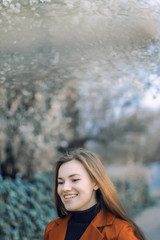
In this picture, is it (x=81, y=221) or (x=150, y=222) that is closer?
(x=81, y=221)

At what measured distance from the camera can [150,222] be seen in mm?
5133

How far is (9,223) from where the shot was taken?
3.32 meters

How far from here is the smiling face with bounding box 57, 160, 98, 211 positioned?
152cm

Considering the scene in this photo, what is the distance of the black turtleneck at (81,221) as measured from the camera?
153 cm

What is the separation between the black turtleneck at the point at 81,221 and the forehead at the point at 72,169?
0.63 ft

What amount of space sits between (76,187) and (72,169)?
0.32ft

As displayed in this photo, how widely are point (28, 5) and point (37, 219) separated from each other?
96.5 inches

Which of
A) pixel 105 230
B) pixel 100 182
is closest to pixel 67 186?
pixel 100 182

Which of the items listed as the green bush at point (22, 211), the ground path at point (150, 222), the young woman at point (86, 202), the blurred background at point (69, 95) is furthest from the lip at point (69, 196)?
the ground path at point (150, 222)

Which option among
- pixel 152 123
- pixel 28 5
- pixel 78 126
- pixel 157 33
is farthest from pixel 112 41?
pixel 152 123

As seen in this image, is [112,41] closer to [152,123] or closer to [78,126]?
[78,126]

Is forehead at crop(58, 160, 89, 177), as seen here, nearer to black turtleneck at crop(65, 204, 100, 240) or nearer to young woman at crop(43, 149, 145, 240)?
young woman at crop(43, 149, 145, 240)

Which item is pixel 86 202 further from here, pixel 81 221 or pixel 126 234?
pixel 126 234

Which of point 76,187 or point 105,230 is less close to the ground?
point 76,187
